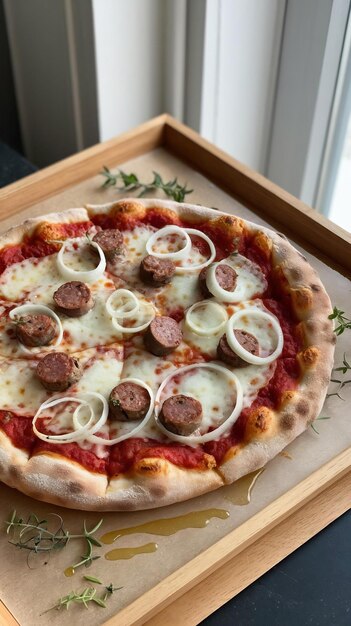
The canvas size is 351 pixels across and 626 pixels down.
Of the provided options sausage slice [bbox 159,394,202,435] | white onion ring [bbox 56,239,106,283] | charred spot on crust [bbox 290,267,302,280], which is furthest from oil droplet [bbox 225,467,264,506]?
white onion ring [bbox 56,239,106,283]

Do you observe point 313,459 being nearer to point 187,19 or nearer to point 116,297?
point 116,297

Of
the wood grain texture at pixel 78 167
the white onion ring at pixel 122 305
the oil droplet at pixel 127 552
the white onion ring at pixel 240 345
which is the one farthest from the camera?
the wood grain texture at pixel 78 167

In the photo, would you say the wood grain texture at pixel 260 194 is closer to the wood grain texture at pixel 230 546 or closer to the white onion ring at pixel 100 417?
the wood grain texture at pixel 230 546

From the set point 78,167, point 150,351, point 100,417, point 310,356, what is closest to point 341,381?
point 310,356

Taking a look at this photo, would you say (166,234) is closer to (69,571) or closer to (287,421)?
(287,421)

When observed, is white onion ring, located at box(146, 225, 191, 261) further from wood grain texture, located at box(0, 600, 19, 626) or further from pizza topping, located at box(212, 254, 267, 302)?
wood grain texture, located at box(0, 600, 19, 626)

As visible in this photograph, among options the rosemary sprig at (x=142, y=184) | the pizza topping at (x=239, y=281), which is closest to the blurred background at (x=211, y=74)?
the rosemary sprig at (x=142, y=184)
